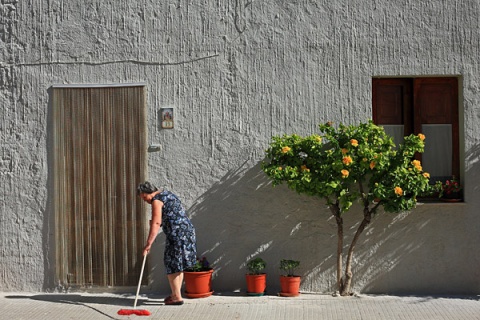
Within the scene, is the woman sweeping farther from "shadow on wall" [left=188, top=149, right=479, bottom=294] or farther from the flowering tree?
the flowering tree

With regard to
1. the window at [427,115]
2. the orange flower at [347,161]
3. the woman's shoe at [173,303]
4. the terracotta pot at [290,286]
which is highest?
the window at [427,115]

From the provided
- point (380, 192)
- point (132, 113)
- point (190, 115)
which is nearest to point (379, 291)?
point (380, 192)

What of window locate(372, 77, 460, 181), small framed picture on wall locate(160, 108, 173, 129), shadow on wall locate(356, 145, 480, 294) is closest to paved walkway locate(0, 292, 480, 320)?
shadow on wall locate(356, 145, 480, 294)

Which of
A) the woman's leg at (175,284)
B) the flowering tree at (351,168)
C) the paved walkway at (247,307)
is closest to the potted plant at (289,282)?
the paved walkway at (247,307)

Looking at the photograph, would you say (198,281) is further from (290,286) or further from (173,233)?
(290,286)

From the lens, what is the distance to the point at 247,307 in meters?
8.20

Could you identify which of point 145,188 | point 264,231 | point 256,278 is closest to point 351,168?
point 264,231

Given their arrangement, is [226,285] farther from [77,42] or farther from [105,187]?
[77,42]

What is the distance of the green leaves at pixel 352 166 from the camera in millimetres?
8109

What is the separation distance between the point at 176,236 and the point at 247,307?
1.22 m

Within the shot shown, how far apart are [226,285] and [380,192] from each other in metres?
Result: 2.40

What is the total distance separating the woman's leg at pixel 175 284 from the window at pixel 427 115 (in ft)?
10.9

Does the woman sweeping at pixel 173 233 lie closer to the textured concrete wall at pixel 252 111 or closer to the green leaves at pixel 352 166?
the textured concrete wall at pixel 252 111

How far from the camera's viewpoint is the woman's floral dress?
8.21m
